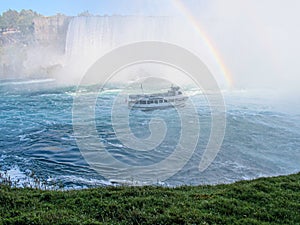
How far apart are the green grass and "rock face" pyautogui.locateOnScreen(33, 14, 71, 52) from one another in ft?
200

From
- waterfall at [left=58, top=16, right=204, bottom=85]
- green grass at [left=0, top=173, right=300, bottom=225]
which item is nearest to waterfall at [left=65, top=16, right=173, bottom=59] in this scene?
waterfall at [left=58, top=16, right=204, bottom=85]

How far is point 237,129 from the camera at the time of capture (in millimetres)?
18406

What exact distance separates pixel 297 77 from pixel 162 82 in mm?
20456

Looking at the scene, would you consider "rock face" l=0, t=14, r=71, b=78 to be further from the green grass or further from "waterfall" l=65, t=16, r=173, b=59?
the green grass

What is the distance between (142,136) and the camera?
1695cm

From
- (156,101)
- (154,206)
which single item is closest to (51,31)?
(156,101)

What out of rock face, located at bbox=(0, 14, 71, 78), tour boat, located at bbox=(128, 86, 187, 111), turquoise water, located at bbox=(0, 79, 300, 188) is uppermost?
rock face, located at bbox=(0, 14, 71, 78)

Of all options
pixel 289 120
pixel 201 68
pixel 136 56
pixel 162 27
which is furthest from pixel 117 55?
pixel 289 120

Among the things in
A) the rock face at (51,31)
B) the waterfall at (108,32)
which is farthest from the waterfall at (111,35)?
the rock face at (51,31)

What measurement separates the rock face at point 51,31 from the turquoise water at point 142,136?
39565mm

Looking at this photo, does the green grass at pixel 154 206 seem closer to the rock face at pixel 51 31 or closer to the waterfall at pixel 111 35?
the waterfall at pixel 111 35

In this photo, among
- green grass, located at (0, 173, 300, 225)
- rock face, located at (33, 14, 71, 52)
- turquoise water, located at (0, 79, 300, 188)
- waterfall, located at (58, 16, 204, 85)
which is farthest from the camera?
rock face, located at (33, 14, 71, 52)

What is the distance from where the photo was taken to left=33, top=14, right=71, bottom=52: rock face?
62938 mm

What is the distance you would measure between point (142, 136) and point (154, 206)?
445 inches
